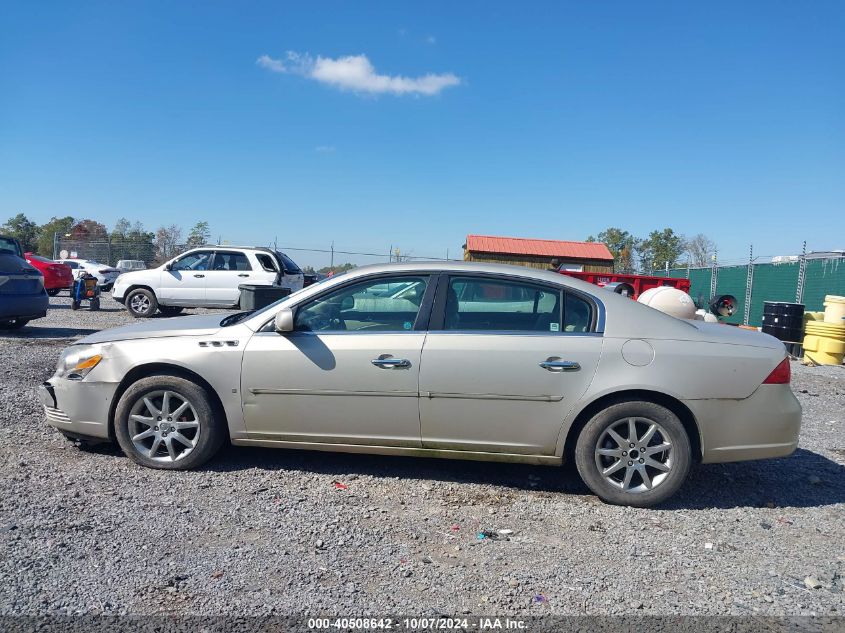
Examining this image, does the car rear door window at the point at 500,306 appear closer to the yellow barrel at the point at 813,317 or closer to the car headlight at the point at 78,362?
the car headlight at the point at 78,362

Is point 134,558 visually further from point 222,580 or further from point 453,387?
point 453,387

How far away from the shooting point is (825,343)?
39.2 ft

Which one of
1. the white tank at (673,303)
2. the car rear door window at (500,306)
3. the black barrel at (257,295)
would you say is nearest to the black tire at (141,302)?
the black barrel at (257,295)

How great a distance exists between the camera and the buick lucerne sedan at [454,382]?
13.7ft

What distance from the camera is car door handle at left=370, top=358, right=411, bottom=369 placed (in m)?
4.28

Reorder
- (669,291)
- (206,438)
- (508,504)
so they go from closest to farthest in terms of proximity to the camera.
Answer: (508,504), (206,438), (669,291)

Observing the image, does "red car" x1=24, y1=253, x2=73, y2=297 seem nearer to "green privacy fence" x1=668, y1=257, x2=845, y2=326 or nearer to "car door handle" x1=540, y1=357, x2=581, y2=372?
"green privacy fence" x1=668, y1=257, x2=845, y2=326

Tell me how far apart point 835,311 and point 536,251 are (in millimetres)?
24215

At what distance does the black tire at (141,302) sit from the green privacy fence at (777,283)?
12.6 meters

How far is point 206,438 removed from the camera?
4.50 metres

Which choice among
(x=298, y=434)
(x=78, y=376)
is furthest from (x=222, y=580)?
(x=78, y=376)

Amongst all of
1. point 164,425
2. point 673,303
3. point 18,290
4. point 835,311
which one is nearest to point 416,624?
point 164,425

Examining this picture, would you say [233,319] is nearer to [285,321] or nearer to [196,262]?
[285,321]

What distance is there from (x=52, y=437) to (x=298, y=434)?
2.32m
